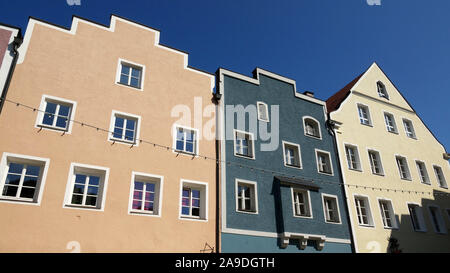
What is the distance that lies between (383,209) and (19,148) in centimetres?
2123

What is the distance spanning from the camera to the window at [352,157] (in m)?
23.5

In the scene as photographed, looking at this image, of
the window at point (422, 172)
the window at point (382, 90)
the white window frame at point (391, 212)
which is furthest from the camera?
the window at point (382, 90)

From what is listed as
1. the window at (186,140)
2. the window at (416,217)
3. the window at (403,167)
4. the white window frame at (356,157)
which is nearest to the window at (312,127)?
the white window frame at (356,157)

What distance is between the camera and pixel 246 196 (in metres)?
18.5

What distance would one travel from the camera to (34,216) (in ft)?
42.7

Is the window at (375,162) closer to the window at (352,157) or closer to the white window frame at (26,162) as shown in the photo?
the window at (352,157)

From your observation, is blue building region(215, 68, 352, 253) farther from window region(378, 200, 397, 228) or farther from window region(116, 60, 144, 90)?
window region(116, 60, 144, 90)

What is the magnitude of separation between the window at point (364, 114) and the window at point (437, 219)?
763cm

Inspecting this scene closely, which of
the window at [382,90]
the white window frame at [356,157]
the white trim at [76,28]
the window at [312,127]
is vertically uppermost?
the window at [382,90]

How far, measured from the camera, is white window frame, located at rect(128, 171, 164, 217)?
15070 mm

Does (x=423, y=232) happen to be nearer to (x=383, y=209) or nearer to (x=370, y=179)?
(x=383, y=209)

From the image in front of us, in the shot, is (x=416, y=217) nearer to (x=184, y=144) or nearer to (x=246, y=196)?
(x=246, y=196)

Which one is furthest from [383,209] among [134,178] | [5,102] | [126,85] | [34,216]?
[5,102]

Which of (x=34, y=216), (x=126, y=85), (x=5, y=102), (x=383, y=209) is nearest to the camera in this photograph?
(x=34, y=216)
